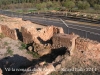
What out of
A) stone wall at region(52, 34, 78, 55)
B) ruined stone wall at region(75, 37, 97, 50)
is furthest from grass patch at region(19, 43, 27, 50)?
ruined stone wall at region(75, 37, 97, 50)

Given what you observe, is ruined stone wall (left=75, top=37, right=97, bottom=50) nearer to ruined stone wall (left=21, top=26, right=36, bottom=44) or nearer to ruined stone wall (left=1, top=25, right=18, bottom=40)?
ruined stone wall (left=21, top=26, right=36, bottom=44)

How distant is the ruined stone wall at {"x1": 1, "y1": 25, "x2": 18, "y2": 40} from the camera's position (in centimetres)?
2281

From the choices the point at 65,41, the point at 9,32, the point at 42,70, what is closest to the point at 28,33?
the point at 9,32

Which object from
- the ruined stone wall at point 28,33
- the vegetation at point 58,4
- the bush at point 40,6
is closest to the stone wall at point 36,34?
the ruined stone wall at point 28,33

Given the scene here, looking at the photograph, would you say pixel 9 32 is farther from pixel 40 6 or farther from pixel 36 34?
pixel 40 6

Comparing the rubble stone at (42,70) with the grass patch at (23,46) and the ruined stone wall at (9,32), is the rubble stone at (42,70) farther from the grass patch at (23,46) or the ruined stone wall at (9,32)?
the ruined stone wall at (9,32)

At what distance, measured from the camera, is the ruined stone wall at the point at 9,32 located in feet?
74.8

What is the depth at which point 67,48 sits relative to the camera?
1579 centimetres

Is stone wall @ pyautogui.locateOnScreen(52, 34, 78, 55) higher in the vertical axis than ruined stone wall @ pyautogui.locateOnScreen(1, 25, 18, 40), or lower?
higher

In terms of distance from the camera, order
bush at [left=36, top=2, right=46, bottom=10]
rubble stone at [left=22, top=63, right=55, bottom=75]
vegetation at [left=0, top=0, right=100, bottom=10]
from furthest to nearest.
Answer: bush at [left=36, top=2, right=46, bottom=10] < vegetation at [left=0, top=0, right=100, bottom=10] < rubble stone at [left=22, top=63, right=55, bottom=75]

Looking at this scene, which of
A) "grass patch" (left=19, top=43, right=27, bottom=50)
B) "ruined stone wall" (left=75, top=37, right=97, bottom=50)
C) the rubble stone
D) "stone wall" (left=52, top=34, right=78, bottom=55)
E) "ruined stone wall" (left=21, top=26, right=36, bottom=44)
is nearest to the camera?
the rubble stone

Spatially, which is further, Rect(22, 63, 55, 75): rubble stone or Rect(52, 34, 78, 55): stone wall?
Rect(52, 34, 78, 55): stone wall

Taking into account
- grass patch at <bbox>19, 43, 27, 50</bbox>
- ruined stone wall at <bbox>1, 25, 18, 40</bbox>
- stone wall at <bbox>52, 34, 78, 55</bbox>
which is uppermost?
stone wall at <bbox>52, 34, 78, 55</bbox>

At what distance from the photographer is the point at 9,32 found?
23.8 meters
